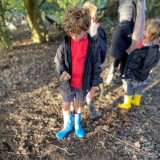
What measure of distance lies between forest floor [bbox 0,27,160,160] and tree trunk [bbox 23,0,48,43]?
53.3 inches

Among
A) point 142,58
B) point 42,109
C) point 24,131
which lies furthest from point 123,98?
point 24,131

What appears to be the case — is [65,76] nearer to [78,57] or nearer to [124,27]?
[78,57]

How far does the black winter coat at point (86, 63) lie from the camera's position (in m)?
2.81

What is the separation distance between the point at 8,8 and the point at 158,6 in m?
5.08

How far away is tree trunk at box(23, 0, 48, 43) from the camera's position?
227 inches

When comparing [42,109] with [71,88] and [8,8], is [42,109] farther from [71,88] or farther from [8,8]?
[8,8]

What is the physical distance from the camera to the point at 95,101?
4297 mm

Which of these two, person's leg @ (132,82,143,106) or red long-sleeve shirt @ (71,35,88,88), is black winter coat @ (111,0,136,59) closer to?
person's leg @ (132,82,143,106)

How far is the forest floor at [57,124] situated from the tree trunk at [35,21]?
4.44ft

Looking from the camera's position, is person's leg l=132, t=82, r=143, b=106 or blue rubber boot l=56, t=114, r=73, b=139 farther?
person's leg l=132, t=82, r=143, b=106

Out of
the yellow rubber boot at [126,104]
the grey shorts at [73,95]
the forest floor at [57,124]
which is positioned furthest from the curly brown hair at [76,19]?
the yellow rubber boot at [126,104]

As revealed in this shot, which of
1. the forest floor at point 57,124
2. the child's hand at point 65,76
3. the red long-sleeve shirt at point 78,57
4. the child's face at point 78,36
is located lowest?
the forest floor at point 57,124

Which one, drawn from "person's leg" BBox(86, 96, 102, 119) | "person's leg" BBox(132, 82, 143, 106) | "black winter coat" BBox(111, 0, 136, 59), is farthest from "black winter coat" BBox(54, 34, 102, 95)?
"person's leg" BBox(132, 82, 143, 106)

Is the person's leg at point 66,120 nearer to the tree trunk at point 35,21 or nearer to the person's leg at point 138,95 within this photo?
the person's leg at point 138,95
